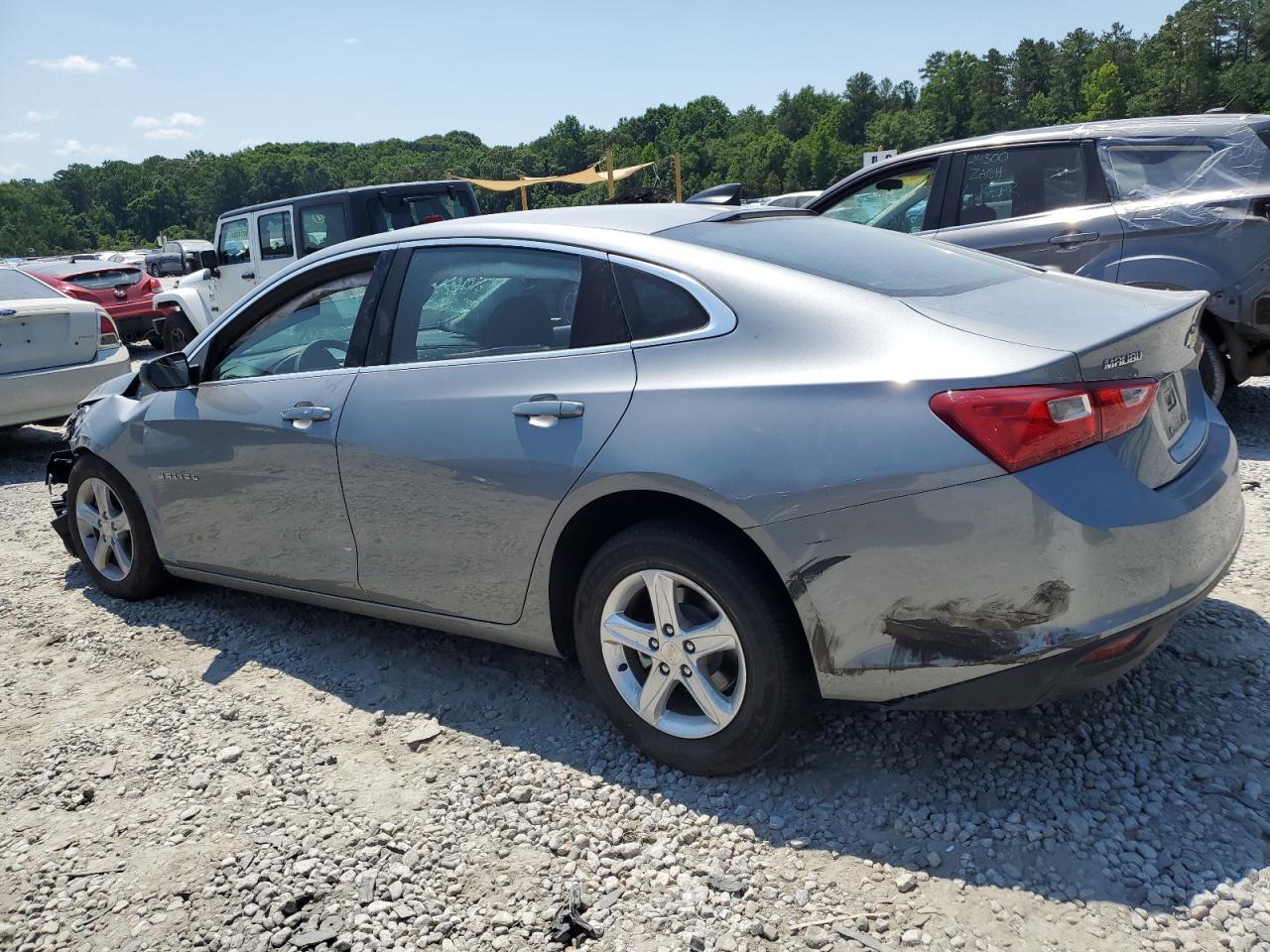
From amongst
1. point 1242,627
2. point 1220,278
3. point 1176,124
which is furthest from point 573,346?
point 1176,124

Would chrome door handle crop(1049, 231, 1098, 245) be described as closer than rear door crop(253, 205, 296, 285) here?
Yes

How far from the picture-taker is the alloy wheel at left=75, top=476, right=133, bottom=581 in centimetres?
470

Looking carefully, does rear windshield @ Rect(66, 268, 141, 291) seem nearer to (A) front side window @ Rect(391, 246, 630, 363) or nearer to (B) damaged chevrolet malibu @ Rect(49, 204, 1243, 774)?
(B) damaged chevrolet malibu @ Rect(49, 204, 1243, 774)

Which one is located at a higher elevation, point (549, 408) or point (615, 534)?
point (549, 408)

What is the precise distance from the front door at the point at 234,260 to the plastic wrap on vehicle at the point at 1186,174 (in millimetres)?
9041

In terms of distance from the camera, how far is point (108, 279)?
1530cm

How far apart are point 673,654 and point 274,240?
9.72 meters

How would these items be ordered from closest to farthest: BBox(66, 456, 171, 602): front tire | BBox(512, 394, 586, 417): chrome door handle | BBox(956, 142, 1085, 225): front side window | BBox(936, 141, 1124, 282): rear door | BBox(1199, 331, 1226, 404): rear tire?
BBox(512, 394, 586, 417): chrome door handle
BBox(66, 456, 171, 602): front tire
BBox(1199, 331, 1226, 404): rear tire
BBox(936, 141, 1124, 282): rear door
BBox(956, 142, 1085, 225): front side window

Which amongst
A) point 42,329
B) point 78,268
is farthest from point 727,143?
point 42,329

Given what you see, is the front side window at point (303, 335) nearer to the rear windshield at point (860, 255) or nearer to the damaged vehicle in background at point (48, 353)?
the rear windshield at point (860, 255)

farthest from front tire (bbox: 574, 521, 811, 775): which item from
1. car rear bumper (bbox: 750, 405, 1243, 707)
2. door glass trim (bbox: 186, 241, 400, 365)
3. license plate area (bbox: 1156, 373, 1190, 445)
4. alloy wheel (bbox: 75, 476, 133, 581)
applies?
alloy wheel (bbox: 75, 476, 133, 581)

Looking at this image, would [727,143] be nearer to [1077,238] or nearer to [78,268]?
[78,268]

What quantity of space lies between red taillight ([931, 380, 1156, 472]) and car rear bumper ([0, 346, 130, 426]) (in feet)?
25.1

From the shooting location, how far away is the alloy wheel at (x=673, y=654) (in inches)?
110
